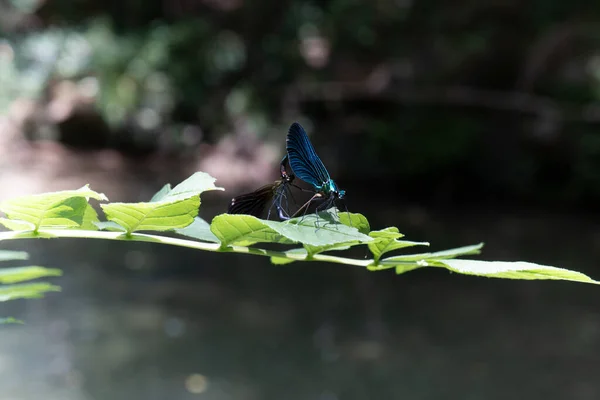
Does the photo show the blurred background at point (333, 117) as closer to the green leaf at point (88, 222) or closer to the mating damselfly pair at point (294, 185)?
the mating damselfly pair at point (294, 185)

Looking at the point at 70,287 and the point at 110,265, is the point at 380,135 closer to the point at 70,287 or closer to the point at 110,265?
the point at 110,265

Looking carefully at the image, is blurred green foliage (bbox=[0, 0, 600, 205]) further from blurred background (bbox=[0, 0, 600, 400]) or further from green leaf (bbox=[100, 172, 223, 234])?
green leaf (bbox=[100, 172, 223, 234])

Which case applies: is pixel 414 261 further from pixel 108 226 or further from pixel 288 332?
pixel 288 332

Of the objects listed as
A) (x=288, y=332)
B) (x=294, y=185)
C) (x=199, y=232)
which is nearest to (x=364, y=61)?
(x=288, y=332)

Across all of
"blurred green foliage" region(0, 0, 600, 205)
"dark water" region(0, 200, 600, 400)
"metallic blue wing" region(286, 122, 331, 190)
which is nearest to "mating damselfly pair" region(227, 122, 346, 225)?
"metallic blue wing" region(286, 122, 331, 190)

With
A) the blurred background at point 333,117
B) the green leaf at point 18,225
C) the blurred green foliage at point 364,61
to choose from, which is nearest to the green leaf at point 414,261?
the green leaf at point 18,225

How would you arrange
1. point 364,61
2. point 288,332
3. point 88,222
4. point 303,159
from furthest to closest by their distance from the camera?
1. point 364,61
2. point 288,332
3. point 303,159
4. point 88,222
